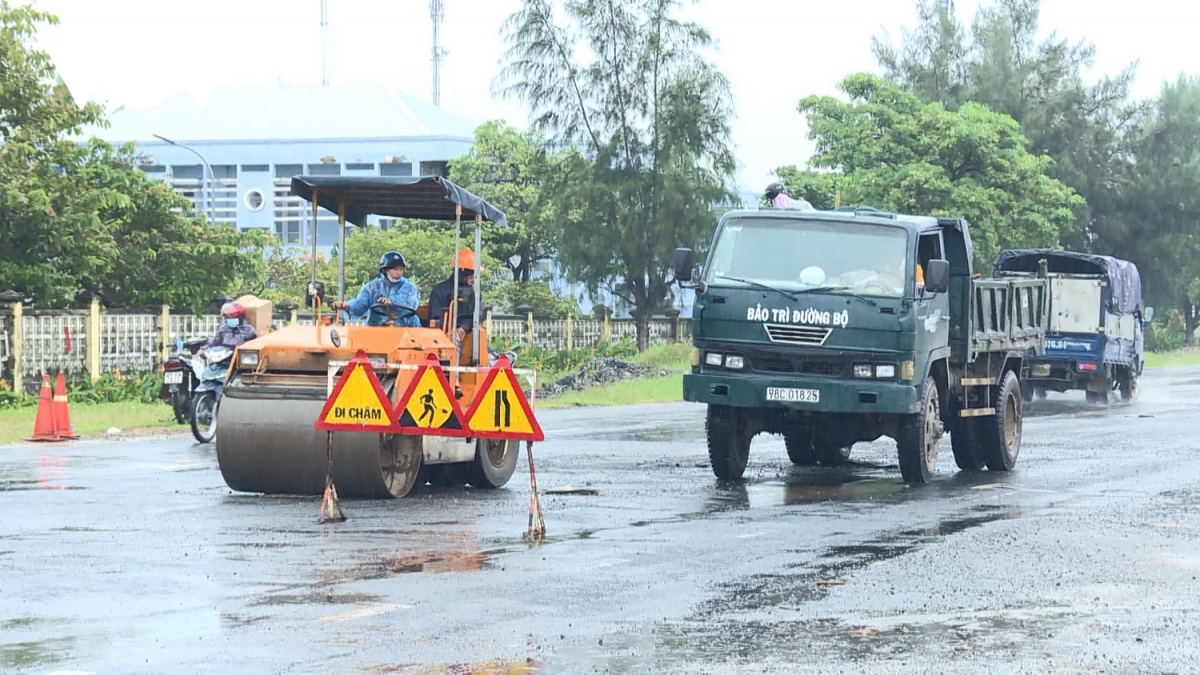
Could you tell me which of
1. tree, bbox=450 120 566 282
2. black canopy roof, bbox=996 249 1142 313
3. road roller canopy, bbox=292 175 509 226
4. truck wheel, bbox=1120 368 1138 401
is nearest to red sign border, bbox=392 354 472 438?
road roller canopy, bbox=292 175 509 226

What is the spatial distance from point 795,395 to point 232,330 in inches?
360

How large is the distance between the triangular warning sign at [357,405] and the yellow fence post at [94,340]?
63.2ft

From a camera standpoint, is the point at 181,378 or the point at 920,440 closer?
the point at 920,440

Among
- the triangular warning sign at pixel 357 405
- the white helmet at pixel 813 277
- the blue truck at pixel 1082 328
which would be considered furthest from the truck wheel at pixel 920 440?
the blue truck at pixel 1082 328

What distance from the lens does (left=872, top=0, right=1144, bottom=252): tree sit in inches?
2936

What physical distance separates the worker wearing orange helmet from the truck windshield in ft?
7.48

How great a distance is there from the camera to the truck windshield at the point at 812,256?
16.5 m

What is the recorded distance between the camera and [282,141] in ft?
340

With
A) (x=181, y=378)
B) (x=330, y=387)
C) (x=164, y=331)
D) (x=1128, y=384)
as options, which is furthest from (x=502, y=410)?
(x=1128, y=384)

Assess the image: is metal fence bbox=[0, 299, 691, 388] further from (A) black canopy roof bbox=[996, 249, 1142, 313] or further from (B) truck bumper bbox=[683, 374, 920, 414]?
(B) truck bumper bbox=[683, 374, 920, 414]

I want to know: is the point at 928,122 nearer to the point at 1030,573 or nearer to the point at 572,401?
the point at 572,401

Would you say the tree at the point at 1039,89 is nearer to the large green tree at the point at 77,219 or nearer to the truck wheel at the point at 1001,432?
the large green tree at the point at 77,219

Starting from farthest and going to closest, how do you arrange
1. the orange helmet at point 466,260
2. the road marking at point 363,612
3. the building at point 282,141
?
A: the building at point 282,141 → the orange helmet at point 466,260 → the road marking at point 363,612

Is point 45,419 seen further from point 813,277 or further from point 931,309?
point 931,309
